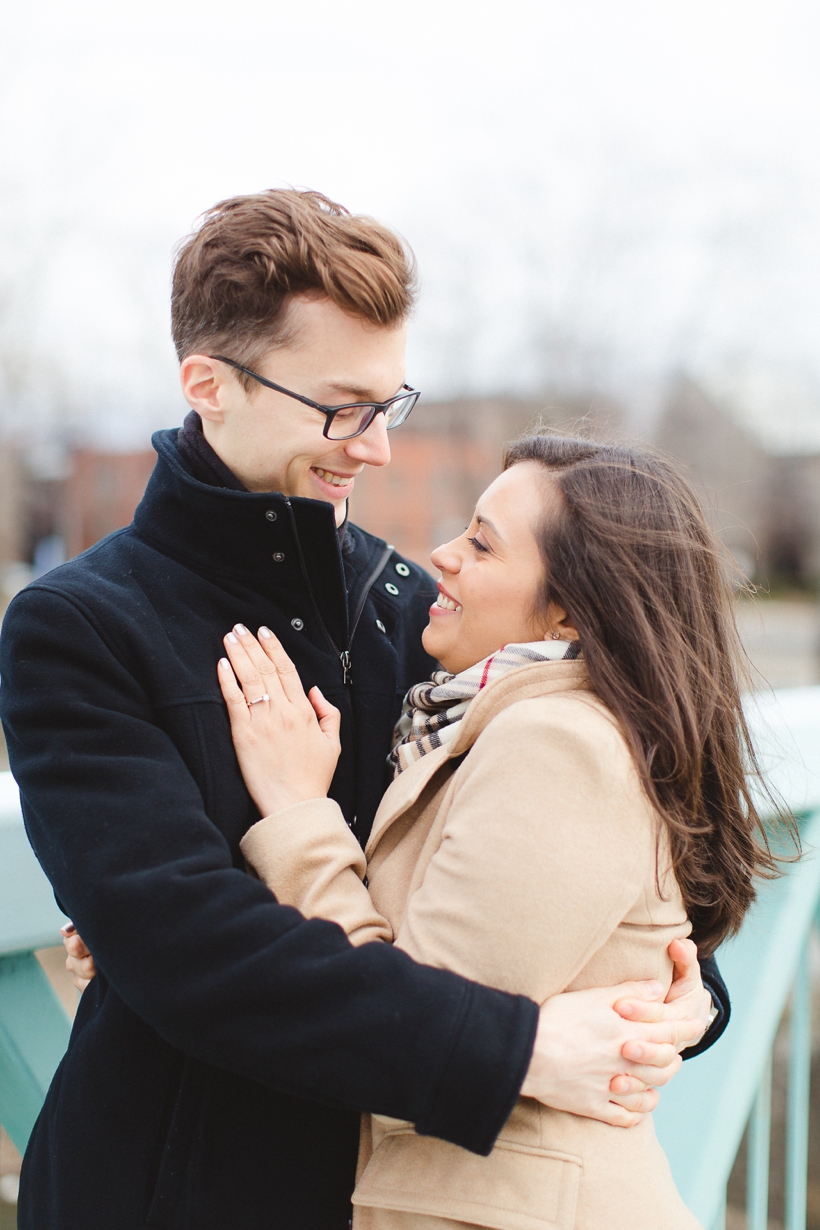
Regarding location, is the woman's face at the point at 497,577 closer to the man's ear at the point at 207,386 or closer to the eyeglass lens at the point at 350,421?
the eyeglass lens at the point at 350,421

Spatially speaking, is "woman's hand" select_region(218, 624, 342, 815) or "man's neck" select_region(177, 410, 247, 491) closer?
"woman's hand" select_region(218, 624, 342, 815)

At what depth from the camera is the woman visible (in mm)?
1310

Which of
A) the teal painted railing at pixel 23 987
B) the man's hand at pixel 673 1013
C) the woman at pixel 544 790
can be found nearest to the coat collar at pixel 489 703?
the woman at pixel 544 790

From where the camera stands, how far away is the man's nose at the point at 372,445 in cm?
173

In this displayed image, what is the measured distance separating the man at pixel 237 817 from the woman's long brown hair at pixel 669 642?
250mm

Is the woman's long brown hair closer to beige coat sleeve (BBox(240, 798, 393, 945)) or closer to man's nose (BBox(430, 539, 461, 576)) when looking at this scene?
man's nose (BBox(430, 539, 461, 576))

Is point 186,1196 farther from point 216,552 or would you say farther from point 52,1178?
point 216,552

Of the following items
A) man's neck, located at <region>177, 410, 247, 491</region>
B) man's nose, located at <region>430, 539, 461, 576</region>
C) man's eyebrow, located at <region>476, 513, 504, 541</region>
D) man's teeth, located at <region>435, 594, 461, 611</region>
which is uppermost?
man's neck, located at <region>177, 410, 247, 491</region>

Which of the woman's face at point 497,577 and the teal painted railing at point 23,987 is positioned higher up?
the woman's face at point 497,577

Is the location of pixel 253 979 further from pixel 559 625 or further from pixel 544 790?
pixel 559 625

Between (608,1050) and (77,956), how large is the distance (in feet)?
2.87

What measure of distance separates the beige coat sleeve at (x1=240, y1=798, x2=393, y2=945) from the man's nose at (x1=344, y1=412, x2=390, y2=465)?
635 millimetres

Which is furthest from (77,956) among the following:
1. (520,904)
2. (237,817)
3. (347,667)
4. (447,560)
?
(447,560)

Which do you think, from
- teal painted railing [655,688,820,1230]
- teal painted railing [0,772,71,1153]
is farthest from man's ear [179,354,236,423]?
teal painted railing [655,688,820,1230]
